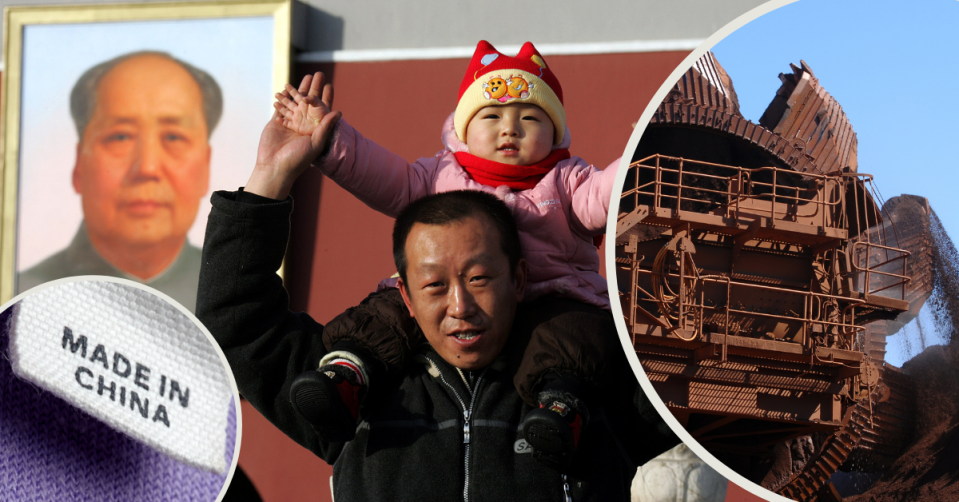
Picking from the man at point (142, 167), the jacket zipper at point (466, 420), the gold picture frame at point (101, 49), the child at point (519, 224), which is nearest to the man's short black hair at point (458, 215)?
the child at point (519, 224)

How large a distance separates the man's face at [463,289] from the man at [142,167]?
118 inches

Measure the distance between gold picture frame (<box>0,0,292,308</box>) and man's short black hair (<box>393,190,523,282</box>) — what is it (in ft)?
9.20

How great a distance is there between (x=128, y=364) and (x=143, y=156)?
287 centimetres

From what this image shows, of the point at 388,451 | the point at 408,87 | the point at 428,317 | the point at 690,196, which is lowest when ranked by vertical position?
the point at 388,451

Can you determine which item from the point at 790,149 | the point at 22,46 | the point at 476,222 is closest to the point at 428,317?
the point at 476,222

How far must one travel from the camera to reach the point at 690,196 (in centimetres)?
162

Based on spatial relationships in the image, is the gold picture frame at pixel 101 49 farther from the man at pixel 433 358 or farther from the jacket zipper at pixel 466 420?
the jacket zipper at pixel 466 420

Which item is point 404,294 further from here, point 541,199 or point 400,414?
point 541,199

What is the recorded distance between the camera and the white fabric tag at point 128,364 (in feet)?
5.86

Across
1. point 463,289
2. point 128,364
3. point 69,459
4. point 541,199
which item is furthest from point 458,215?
point 69,459

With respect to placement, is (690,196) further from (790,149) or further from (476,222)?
(476,222)

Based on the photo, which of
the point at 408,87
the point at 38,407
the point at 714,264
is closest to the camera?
the point at 714,264

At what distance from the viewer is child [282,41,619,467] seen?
1.54 meters

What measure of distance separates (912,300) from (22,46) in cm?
447
